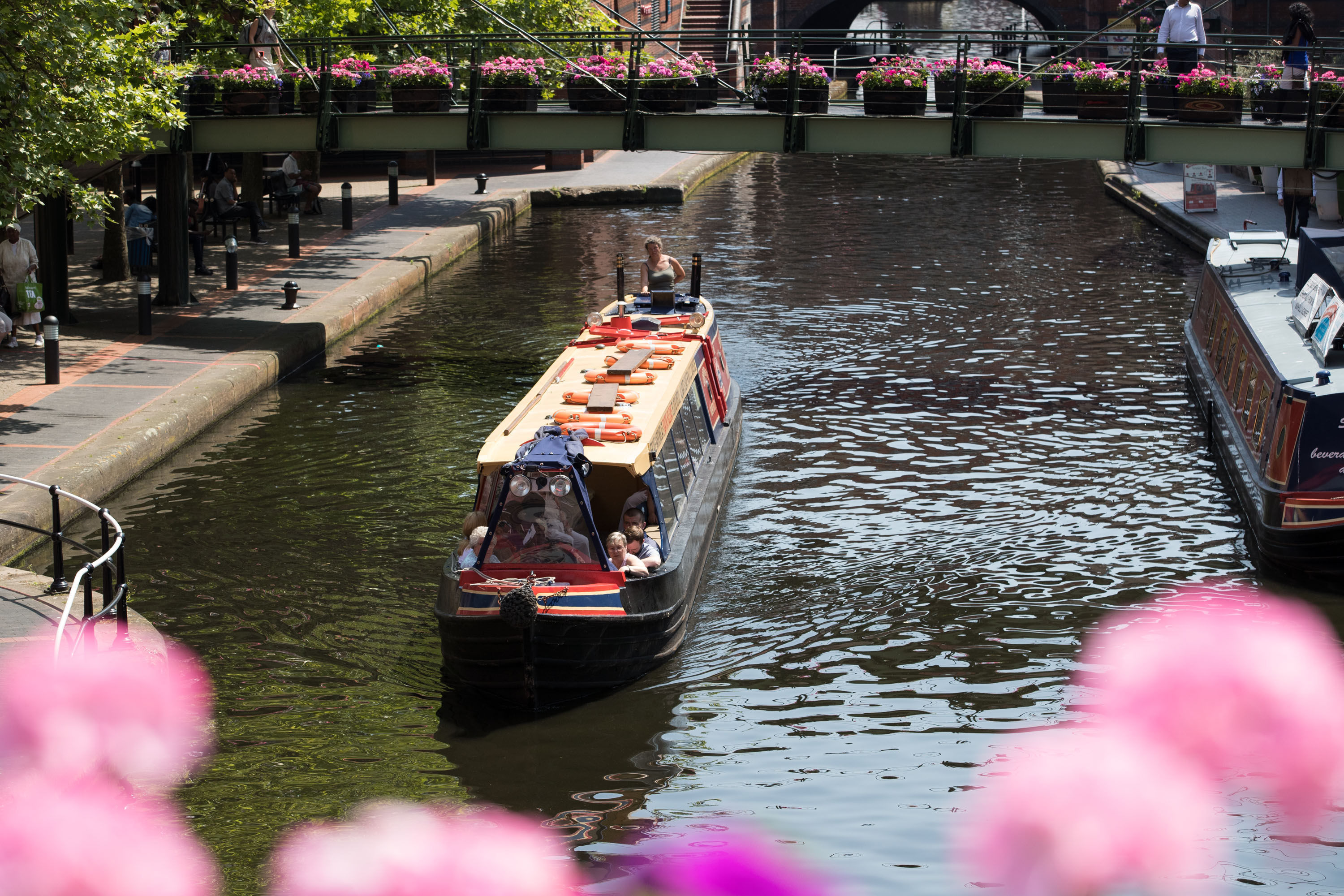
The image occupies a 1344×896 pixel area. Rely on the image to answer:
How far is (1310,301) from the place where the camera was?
17.6 metres

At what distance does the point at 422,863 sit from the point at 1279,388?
1617cm

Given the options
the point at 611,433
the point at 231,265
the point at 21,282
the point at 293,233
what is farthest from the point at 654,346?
the point at 293,233

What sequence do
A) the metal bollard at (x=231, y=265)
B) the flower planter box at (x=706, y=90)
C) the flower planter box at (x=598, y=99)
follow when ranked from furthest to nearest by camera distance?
the metal bollard at (x=231, y=265), the flower planter box at (x=598, y=99), the flower planter box at (x=706, y=90)

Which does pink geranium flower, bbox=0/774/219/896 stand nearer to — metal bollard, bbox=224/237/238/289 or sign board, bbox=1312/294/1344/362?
sign board, bbox=1312/294/1344/362

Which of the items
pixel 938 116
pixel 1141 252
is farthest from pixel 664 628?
pixel 1141 252

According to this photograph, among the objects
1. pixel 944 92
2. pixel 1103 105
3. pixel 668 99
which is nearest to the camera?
pixel 1103 105

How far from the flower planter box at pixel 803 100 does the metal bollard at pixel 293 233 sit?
11.3m

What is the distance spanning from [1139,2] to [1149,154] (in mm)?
48157

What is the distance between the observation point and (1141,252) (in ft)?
109

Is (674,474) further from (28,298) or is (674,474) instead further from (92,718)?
(92,718)

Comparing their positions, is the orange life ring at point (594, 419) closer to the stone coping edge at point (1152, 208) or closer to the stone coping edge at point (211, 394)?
the stone coping edge at point (211, 394)

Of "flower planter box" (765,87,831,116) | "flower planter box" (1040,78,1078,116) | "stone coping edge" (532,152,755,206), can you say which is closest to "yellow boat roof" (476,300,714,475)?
"flower planter box" (765,87,831,116)

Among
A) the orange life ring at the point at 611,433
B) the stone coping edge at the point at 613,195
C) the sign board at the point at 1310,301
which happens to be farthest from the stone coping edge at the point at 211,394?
the sign board at the point at 1310,301

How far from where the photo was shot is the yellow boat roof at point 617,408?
1316 cm
